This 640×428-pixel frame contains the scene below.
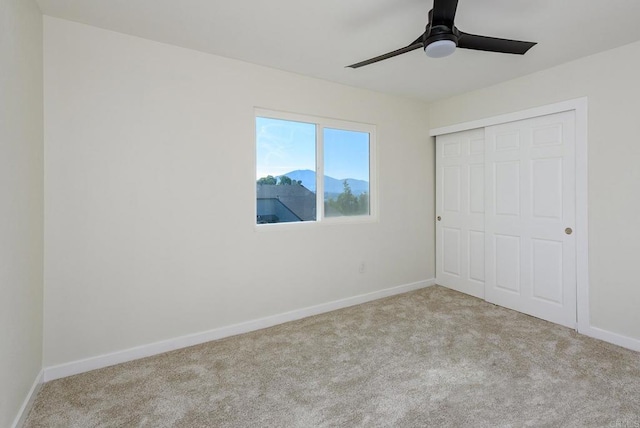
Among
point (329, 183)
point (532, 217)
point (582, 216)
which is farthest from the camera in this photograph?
point (329, 183)

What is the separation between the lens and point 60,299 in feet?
7.29

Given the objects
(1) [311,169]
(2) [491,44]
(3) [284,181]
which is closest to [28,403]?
(3) [284,181]

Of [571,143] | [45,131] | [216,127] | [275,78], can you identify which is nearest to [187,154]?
[216,127]

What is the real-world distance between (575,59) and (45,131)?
430 cm

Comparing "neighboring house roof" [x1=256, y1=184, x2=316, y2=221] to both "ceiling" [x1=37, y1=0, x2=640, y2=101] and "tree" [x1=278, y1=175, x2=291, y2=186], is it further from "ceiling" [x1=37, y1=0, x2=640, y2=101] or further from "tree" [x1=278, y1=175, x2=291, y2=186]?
"ceiling" [x1=37, y1=0, x2=640, y2=101]

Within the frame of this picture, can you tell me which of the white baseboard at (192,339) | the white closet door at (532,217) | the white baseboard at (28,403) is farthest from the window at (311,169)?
the white baseboard at (28,403)

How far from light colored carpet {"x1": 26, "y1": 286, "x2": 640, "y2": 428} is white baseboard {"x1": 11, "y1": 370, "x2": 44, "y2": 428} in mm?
43

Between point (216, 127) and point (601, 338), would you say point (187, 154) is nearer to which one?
point (216, 127)

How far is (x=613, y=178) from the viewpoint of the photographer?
8.75 ft

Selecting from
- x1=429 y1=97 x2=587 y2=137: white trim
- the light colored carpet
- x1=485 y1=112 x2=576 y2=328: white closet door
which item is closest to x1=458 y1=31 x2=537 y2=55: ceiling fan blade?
x1=429 y1=97 x2=587 y2=137: white trim

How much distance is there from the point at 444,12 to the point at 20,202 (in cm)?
251

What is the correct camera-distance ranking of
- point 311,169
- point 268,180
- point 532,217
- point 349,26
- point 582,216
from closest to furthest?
point 349,26 → point 582,216 → point 268,180 → point 532,217 → point 311,169

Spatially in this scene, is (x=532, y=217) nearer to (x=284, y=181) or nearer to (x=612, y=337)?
(x=612, y=337)

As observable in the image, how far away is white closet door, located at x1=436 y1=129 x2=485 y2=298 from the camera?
12.5ft
